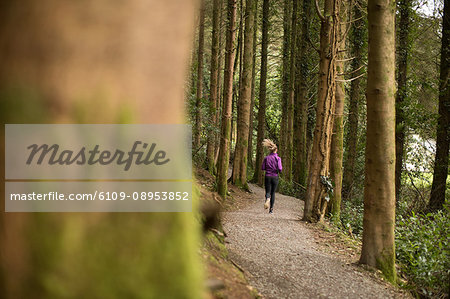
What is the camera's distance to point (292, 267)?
643 cm

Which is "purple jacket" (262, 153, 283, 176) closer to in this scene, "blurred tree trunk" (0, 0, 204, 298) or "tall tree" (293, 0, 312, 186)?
"tall tree" (293, 0, 312, 186)

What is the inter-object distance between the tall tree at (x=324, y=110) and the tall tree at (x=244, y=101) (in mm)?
5570

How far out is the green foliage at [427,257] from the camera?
22.2ft

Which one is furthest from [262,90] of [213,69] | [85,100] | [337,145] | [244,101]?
[85,100]

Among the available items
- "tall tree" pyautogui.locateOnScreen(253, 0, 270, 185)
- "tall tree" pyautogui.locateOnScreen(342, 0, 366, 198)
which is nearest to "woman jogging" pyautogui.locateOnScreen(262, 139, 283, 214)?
"tall tree" pyautogui.locateOnScreen(342, 0, 366, 198)

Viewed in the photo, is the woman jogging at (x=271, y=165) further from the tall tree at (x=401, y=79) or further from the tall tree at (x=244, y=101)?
the tall tree at (x=401, y=79)

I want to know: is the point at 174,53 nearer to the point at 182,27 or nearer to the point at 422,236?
the point at 182,27

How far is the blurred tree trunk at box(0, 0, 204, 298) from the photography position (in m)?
1.71

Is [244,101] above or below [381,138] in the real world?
above

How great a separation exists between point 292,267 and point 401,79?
38.7ft

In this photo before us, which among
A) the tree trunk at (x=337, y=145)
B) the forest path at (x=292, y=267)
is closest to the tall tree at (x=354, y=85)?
the tree trunk at (x=337, y=145)

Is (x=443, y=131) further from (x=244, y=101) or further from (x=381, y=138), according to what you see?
(x=381, y=138)

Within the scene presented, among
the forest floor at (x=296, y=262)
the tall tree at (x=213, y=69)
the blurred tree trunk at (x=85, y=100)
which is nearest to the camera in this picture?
the blurred tree trunk at (x=85, y=100)

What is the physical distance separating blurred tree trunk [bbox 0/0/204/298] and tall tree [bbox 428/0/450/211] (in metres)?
13.7
